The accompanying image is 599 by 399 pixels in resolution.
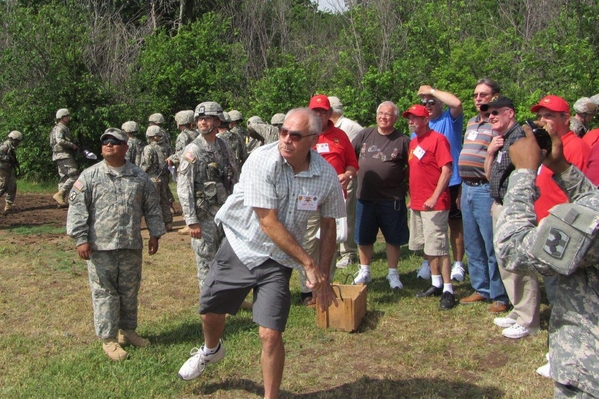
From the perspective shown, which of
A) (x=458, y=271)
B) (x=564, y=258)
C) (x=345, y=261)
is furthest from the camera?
(x=345, y=261)

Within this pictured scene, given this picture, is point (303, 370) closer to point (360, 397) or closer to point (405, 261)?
point (360, 397)

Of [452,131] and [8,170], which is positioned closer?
[452,131]

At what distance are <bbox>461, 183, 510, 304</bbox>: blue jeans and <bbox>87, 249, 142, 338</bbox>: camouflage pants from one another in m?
3.24

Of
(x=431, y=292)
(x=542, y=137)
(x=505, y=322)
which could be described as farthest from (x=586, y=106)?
(x=542, y=137)

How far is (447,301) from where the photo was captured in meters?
6.41

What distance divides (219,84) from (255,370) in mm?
19190

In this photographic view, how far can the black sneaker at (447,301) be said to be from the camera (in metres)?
6.38

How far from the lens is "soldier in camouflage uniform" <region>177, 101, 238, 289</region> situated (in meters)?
5.97

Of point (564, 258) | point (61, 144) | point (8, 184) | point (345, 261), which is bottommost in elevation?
point (8, 184)

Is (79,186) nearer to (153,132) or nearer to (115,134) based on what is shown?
(115,134)

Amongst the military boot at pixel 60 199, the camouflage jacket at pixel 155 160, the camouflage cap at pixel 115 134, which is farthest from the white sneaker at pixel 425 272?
the military boot at pixel 60 199

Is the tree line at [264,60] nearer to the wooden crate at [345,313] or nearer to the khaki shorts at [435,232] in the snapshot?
the khaki shorts at [435,232]

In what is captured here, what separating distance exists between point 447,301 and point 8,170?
35.5ft

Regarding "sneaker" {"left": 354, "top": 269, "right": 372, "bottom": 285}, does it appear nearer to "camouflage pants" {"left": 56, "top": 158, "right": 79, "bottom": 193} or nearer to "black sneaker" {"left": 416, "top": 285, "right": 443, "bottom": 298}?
"black sneaker" {"left": 416, "top": 285, "right": 443, "bottom": 298}
